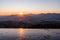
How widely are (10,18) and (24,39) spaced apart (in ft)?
118

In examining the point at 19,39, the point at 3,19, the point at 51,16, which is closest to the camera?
the point at 19,39

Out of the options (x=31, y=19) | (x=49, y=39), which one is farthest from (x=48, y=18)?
(x=49, y=39)

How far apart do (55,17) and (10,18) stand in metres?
13.4

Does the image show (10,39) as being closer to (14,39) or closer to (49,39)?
(14,39)

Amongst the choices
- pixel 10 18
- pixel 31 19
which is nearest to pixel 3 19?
pixel 10 18

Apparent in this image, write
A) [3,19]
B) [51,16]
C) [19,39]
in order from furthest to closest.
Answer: [51,16], [3,19], [19,39]

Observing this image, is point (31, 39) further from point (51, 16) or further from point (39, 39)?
point (51, 16)

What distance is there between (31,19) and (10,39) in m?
32.1

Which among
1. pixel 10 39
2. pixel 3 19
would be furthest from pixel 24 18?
pixel 10 39

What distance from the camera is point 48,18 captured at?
52062 mm

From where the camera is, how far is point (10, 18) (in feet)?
172

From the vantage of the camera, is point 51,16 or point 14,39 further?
point 51,16

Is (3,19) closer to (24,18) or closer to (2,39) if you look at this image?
(24,18)

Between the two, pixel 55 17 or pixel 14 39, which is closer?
pixel 14 39
